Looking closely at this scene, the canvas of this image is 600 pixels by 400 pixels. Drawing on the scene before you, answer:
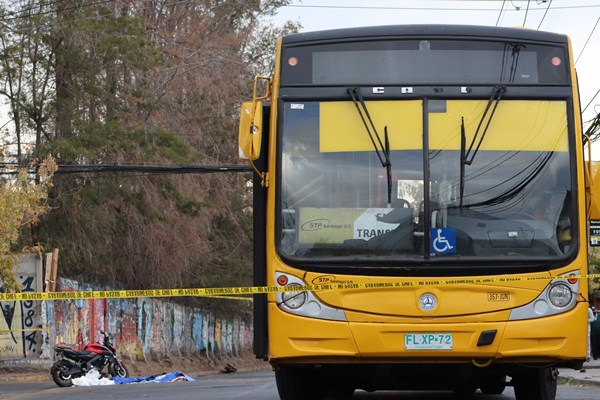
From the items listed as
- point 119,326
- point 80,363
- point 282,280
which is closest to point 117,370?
point 80,363

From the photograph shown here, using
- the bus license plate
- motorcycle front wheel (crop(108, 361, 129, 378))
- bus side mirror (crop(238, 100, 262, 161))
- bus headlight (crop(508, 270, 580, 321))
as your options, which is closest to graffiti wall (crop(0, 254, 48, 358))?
motorcycle front wheel (crop(108, 361, 129, 378))

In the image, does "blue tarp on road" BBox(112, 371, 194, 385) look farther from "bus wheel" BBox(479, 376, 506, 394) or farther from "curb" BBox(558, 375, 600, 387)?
"bus wheel" BBox(479, 376, 506, 394)

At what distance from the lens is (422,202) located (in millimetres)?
8805

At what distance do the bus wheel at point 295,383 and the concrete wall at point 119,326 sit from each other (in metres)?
17.6

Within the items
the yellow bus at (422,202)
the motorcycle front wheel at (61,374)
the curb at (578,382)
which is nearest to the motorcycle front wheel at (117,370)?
the motorcycle front wheel at (61,374)

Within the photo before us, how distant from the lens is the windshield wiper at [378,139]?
8.86m

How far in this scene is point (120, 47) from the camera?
28.4m

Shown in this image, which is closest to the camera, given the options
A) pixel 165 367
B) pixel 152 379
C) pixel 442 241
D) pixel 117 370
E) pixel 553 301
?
pixel 553 301

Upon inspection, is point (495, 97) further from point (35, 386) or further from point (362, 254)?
point (35, 386)

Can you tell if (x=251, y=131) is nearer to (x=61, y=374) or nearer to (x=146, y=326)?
(x=61, y=374)

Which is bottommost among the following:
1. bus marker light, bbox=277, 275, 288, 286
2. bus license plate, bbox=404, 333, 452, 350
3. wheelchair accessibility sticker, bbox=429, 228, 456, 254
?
bus license plate, bbox=404, 333, 452, 350

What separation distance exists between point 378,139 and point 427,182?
0.56 meters

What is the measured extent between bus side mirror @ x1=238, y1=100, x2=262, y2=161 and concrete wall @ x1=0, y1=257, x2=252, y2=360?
1937cm

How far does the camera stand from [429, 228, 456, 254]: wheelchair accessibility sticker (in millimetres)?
8734
